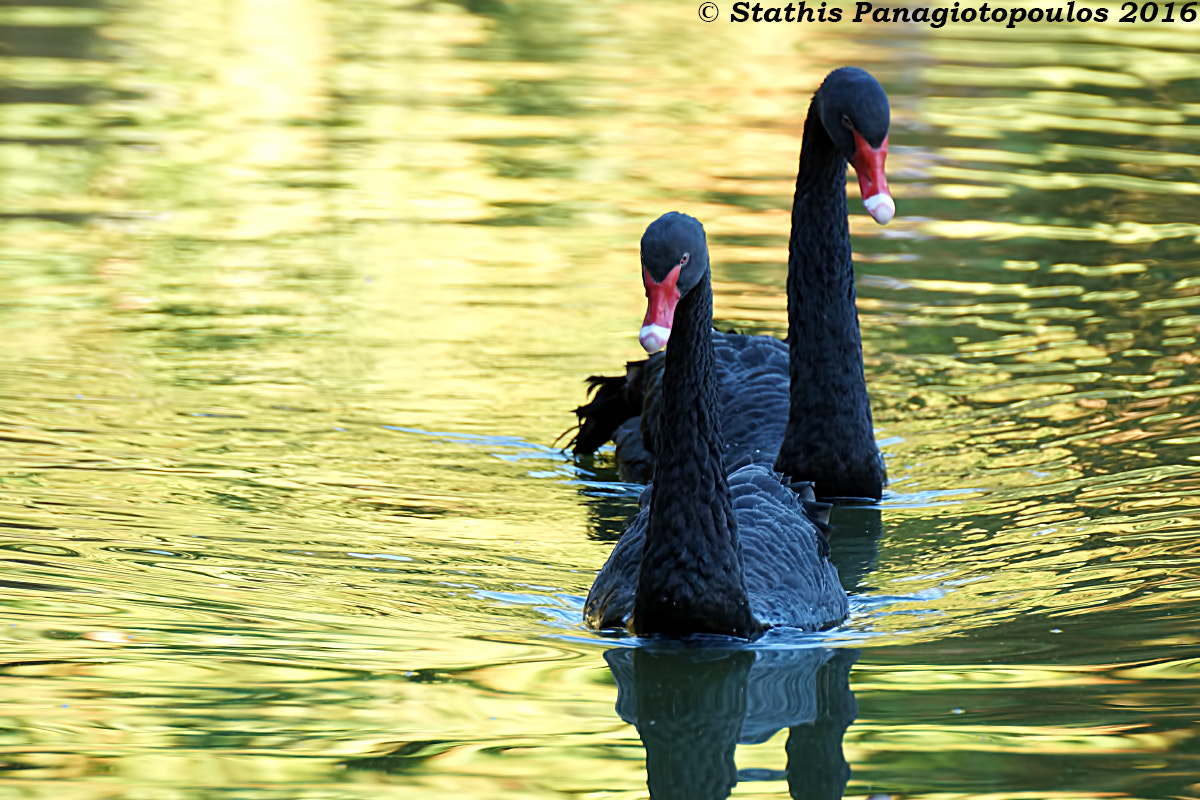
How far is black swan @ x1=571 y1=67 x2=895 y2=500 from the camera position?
270 inches

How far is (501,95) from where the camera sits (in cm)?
1558

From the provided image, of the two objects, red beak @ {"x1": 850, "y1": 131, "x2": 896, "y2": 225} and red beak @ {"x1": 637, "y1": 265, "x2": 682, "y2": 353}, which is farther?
red beak @ {"x1": 850, "y1": 131, "x2": 896, "y2": 225}

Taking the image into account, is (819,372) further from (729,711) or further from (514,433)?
(729,711)

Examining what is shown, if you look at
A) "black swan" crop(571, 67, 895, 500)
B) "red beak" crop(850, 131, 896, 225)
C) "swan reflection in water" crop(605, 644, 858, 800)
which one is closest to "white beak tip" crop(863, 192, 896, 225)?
"red beak" crop(850, 131, 896, 225)

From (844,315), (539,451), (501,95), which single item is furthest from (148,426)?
(501,95)

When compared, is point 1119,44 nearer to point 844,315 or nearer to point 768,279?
point 768,279

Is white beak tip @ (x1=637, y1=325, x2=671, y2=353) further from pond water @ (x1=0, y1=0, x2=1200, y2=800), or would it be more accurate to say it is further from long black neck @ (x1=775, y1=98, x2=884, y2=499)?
long black neck @ (x1=775, y1=98, x2=884, y2=499)

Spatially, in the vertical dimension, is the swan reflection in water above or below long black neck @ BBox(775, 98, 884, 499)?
below

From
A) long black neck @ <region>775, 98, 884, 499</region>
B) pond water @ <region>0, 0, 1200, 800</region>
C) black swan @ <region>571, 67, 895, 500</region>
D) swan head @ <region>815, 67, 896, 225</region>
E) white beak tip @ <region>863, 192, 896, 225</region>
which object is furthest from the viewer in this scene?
long black neck @ <region>775, 98, 884, 499</region>

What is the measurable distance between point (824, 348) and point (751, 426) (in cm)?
50

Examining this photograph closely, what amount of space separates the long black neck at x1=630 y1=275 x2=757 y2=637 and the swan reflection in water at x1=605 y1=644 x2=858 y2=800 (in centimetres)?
11

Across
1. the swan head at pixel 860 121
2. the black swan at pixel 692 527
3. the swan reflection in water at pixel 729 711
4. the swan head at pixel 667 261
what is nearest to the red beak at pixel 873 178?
the swan head at pixel 860 121

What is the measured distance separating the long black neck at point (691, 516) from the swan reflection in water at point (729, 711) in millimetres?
105

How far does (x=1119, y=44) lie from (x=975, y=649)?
15.4 metres
